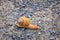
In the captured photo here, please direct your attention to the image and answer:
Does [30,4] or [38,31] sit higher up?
[30,4]

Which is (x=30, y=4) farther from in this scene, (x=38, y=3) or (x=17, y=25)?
(x=17, y=25)

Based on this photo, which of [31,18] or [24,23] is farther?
[31,18]

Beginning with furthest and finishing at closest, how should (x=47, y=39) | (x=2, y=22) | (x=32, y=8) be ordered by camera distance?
(x=32, y=8) → (x=2, y=22) → (x=47, y=39)

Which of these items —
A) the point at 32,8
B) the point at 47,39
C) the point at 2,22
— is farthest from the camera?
the point at 32,8

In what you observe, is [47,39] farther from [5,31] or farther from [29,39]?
[5,31]

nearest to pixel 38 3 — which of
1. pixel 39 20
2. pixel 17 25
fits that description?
pixel 39 20

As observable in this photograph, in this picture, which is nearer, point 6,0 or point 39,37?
point 39,37

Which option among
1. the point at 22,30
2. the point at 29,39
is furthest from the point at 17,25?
the point at 29,39
